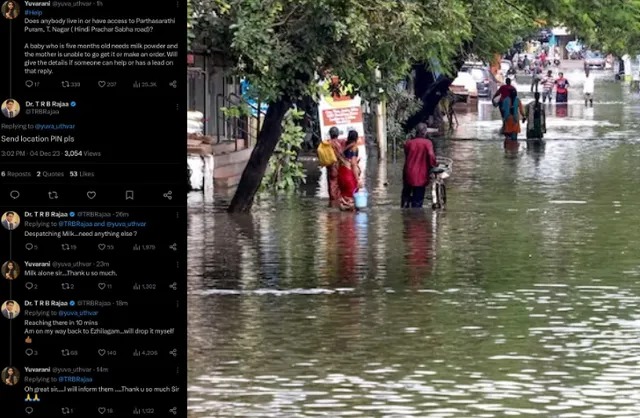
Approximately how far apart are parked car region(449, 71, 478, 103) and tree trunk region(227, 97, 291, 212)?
40.5m

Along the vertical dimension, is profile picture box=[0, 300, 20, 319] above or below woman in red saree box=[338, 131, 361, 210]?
above

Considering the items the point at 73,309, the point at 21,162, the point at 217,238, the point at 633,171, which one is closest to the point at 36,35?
the point at 21,162

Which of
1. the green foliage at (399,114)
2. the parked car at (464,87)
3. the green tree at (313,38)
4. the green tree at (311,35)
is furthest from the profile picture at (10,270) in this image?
the parked car at (464,87)

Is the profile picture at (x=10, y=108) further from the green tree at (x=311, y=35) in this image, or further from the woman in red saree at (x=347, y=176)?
the woman in red saree at (x=347, y=176)

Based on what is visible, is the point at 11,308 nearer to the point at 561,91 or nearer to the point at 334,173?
the point at 334,173

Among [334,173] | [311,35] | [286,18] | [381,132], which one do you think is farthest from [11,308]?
[381,132]

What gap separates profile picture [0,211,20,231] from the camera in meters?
5.34

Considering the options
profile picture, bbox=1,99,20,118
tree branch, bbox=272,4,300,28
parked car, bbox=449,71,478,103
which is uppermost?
tree branch, bbox=272,4,300,28

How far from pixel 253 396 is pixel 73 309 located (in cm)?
568

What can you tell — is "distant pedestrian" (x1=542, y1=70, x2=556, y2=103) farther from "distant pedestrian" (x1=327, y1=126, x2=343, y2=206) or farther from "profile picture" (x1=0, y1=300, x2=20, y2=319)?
"profile picture" (x1=0, y1=300, x2=20, y2=319)

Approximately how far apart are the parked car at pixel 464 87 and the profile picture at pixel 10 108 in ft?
198

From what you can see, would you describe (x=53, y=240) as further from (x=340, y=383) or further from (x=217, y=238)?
(x=217, y=238)

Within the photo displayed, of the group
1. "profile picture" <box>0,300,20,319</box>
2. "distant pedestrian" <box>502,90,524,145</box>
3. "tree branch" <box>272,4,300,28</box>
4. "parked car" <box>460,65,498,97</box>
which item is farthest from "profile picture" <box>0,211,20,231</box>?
"parked car" <box>460,65,498,97</box>

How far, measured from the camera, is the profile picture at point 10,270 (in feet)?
17.7
